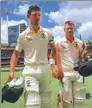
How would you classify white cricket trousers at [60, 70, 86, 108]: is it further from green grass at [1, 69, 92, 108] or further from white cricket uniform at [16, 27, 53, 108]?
white cricket uniform at [16, 27, 53, 108]

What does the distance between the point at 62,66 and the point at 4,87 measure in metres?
0.69

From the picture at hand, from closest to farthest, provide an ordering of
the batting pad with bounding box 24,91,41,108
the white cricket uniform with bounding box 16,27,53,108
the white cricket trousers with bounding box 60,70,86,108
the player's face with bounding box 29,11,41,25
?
the batting pad with bounding box 24,91,41,108, the white cricket uniform with bounding box 16,27,53,108, the player's face with bounding box 29,11,41,25, the white cricket trousers with bounding box 60,70,86,108

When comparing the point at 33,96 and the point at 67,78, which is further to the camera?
the point at 67,78

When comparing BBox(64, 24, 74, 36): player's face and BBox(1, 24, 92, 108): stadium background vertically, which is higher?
BBox(64, 24, 74, 36): player's face

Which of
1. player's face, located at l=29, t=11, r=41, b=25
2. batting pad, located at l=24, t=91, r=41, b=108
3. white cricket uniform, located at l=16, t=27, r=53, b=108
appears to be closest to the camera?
batting pad, located at l=24, t=91, r=41, b=108

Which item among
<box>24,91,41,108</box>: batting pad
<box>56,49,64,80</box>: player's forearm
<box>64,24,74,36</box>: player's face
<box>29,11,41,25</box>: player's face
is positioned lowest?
<box>24,91,41,108</box>: batting pad

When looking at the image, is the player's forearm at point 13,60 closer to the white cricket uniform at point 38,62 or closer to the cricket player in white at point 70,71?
the white cricket uniform at point 38,62

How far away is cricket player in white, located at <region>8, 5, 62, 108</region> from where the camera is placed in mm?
3633

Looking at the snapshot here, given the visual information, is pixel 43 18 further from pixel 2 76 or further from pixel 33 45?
pixel 2 76

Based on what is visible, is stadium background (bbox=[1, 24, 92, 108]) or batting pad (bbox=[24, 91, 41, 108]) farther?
stadium background (bbox=[1, 24, 92, 108])

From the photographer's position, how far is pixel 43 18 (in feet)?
13.0

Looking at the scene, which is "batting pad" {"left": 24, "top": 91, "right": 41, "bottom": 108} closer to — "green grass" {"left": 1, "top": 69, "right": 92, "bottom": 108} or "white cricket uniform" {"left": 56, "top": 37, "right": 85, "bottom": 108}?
"green grass" {"left": 1, "top": 69, "right": 92, "bottom": 108}

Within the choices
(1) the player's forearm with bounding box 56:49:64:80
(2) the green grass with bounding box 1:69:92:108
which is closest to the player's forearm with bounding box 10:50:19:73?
(2) the green grass with bounding box 1:69:92:108

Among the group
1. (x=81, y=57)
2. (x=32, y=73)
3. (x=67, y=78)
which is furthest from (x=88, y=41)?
(x=32, y=73)
